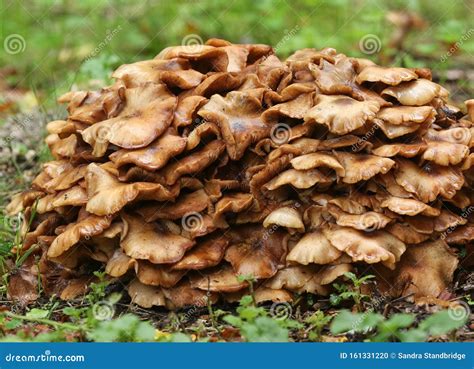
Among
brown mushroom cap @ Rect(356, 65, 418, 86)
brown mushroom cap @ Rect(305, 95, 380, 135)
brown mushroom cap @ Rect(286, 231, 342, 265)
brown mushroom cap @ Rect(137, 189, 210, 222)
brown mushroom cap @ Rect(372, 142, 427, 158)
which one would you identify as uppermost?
brown mushroom cap @ Rect(356, 65, 418, 86)

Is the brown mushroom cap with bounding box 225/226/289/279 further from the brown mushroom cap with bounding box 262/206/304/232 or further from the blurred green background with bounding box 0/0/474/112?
the blurred green background with bounding box 0/0/474/112

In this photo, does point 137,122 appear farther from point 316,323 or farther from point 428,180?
point 428,180

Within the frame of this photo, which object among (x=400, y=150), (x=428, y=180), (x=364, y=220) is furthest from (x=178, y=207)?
(x=428, y=180)

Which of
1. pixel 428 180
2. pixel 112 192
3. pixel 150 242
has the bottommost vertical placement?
pixel 150 242

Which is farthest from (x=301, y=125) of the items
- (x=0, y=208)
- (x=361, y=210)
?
→ (x=0, y=208)

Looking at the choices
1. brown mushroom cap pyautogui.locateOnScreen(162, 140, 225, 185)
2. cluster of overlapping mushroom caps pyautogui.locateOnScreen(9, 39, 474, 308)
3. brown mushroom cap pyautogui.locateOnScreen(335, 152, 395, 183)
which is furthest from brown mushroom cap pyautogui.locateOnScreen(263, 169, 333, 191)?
brown mushroom cap pyautogui.locateOnScreen(162, 140, 225, 185)

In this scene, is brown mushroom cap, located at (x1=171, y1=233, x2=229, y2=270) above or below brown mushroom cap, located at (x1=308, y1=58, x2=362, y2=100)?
below
